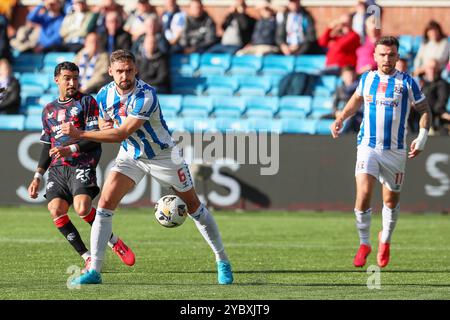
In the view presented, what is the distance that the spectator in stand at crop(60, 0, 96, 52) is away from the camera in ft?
68.5

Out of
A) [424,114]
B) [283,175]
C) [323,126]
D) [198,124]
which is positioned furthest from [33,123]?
[424,114]

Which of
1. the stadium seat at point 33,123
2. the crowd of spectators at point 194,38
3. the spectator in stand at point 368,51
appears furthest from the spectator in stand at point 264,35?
the stadium seat at point 33,123

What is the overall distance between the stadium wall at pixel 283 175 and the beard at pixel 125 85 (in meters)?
7.78

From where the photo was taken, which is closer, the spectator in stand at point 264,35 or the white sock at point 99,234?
the white sock at point 99,234

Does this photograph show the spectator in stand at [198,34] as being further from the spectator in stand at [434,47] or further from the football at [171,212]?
the football at [171,212]

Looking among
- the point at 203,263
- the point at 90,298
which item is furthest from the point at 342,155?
the point at 90,298

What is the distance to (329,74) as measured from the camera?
19688 mm

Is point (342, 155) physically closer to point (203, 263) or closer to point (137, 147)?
point (203, 263)

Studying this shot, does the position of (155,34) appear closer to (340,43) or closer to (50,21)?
(50,21)

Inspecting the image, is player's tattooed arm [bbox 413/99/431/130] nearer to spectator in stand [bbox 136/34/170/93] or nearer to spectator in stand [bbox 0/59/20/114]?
spectator in stand [bbox 136/34/170/93]

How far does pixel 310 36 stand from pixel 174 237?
301 inches

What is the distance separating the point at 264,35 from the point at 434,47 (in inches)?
125

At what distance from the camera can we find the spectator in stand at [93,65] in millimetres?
19234

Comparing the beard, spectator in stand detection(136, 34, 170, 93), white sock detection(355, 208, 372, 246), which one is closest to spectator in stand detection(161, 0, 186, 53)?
spectator in stand detection(136, 34, 170, 93)
